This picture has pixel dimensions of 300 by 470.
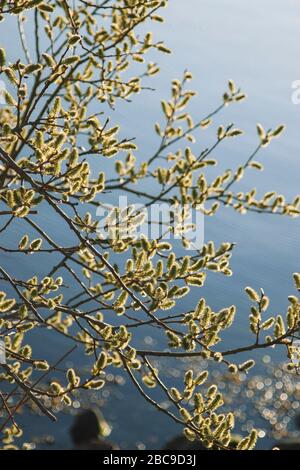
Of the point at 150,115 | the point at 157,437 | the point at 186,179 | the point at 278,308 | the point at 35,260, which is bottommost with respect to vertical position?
the point at 157,437

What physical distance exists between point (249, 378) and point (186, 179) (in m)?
20.3

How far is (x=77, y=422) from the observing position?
19.5 meters

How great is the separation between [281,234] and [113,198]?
46.4ft

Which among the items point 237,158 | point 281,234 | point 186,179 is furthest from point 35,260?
point 237,158

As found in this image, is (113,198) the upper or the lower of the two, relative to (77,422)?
upper

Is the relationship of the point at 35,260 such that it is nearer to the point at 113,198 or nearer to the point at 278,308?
the point at 113,198

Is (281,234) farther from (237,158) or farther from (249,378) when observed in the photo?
(249,378)

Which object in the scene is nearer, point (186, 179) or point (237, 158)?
point (186, 179)

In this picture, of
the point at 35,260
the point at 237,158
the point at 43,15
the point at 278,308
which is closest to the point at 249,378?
the point at 278,308

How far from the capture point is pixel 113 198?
36094 mm

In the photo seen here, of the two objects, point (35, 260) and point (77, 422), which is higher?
point (35, 260)

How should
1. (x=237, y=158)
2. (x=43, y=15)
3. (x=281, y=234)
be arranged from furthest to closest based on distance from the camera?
(x=237, y=158)
(x=281, y=234)
(x=43, y=15)

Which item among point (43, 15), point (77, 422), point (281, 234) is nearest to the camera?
point (43, 15)

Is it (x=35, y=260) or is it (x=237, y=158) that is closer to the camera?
(x=35, y=260)
